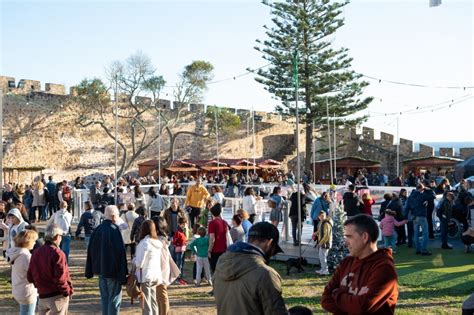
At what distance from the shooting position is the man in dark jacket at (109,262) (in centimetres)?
548

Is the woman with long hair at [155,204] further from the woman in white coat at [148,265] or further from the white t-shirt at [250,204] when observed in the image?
the woman in white coat at [148,265]

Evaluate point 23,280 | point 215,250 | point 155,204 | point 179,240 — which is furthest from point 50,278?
point 155,204

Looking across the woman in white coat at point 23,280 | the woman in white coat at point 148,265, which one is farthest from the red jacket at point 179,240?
the woman in white coat at point 23,280

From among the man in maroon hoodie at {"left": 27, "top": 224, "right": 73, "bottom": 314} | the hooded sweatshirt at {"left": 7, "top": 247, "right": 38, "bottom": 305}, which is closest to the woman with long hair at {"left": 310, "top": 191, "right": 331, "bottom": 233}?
the man in maroon hoodie at {"left": 27, "top": 224, "right": 73, "bottom": 314}

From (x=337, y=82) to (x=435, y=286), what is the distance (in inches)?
839

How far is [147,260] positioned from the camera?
5.54 metres

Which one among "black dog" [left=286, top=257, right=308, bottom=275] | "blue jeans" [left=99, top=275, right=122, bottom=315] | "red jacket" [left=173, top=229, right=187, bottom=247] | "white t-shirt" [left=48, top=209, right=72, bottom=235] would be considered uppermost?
Answer: "white t-shirt" [left=48, top=209, right=72, bottom=235]

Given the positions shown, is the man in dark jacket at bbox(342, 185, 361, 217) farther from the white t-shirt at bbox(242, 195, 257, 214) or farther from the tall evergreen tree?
the tall evergreen tree

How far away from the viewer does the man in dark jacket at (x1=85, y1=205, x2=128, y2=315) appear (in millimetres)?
5482

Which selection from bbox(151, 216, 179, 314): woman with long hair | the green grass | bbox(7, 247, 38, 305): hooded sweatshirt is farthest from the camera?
the green grass

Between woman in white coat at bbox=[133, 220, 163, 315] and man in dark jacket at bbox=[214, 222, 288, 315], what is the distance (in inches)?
106

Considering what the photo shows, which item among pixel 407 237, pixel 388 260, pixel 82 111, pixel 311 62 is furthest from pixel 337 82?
pixel 388 260

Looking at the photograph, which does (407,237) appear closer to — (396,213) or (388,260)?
(396,213)

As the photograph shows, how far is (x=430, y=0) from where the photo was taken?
9.07 meters
